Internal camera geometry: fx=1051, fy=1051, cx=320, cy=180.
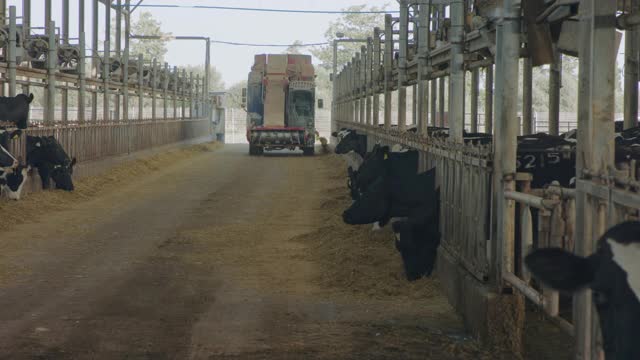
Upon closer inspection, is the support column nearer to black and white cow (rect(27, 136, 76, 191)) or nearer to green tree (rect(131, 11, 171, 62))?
black and white cow (rect(27, 136, 76, 191))

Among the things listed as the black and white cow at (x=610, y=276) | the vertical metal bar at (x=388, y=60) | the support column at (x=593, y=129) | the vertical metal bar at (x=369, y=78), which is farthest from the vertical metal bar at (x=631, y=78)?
the vertical metal bar at (x=369, y=78)

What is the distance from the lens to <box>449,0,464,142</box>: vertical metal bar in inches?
429

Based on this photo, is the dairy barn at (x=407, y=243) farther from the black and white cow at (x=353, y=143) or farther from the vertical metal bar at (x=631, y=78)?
the black and white cow at (x=353, y=143)

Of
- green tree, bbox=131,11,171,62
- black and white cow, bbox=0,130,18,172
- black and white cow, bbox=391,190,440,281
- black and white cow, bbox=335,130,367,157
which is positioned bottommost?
black and white cow, bbox=391,190,440,281

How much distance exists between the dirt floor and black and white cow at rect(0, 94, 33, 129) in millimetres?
1596

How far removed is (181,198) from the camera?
782 inches

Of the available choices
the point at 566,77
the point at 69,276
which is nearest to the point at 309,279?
the point at 69,276

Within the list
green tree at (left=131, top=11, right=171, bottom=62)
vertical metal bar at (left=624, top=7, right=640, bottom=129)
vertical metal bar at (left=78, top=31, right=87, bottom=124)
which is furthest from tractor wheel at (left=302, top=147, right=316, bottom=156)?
green tree at (left=131, top=11, right=171, bottom=62)

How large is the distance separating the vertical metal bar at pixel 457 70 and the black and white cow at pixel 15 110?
1063 centimetres

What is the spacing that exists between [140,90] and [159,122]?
180 centimetres

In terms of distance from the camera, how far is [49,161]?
65.6 feet

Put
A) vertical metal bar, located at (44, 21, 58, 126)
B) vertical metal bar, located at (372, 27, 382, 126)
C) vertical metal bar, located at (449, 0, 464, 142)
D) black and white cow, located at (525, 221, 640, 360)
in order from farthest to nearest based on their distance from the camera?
1. vertical metal bar, located at (372, 27, 382, 126)
2. vertical metal bar, located at (44, 21, 58, 126)
3. vertical metal bar, located at (449, 0, 464, 142)
4. black and white cow, located at (525, 221, 640, 360)

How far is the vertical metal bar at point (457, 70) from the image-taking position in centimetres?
1091

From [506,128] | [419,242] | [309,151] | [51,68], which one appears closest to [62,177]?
[51,68]
